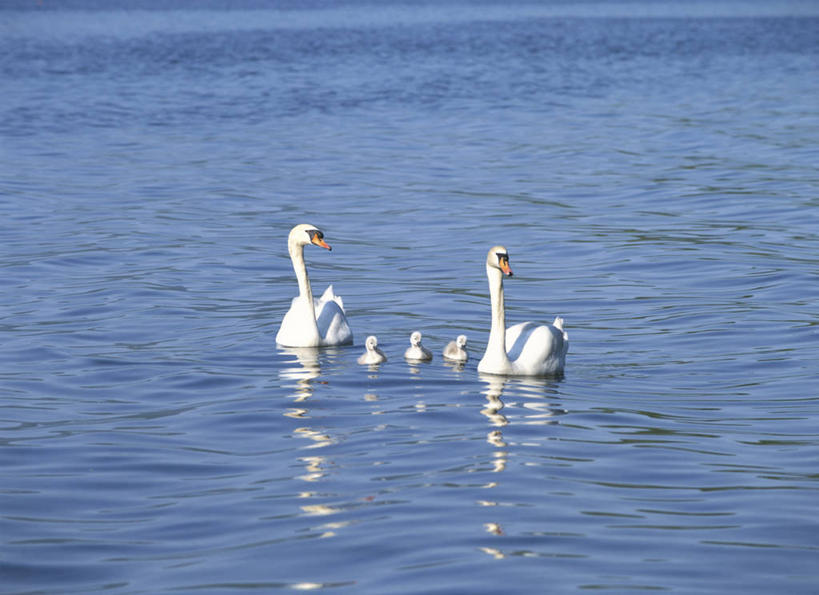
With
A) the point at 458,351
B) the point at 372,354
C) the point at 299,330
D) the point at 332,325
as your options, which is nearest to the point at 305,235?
the point at 332,325

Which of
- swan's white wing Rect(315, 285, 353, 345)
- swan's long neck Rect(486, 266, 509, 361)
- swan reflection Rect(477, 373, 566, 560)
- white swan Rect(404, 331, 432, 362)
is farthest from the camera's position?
swan's white wing Rect(315, 285, 353, 345)

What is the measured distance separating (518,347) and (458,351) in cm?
62

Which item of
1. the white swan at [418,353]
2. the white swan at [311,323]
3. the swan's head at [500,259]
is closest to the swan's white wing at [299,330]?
the white swan at [311,323]

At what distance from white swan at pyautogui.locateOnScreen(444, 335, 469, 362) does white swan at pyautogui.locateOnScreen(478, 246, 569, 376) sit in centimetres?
36

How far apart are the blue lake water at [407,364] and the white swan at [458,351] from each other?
213mm

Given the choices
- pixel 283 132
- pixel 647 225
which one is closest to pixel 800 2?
pixel 283 132

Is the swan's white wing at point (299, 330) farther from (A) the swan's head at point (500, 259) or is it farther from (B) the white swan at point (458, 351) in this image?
(A) the swan's head at point (500, 259)

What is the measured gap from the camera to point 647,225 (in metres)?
22.0

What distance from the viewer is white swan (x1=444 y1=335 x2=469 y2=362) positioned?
1356 cm

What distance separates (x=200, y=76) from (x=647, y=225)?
35176 mm

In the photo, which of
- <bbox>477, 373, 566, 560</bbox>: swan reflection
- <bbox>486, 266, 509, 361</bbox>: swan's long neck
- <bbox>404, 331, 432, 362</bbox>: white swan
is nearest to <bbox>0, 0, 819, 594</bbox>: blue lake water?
<bbox>477, 373, 566, 560</bbox>: swan reflection

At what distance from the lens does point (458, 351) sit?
13555 millimetres

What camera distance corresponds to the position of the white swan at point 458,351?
1356 cm

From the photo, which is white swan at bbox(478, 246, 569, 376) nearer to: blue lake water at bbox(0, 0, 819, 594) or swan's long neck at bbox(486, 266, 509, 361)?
swan's long neck at bbox(486, 266, 509, 361)
